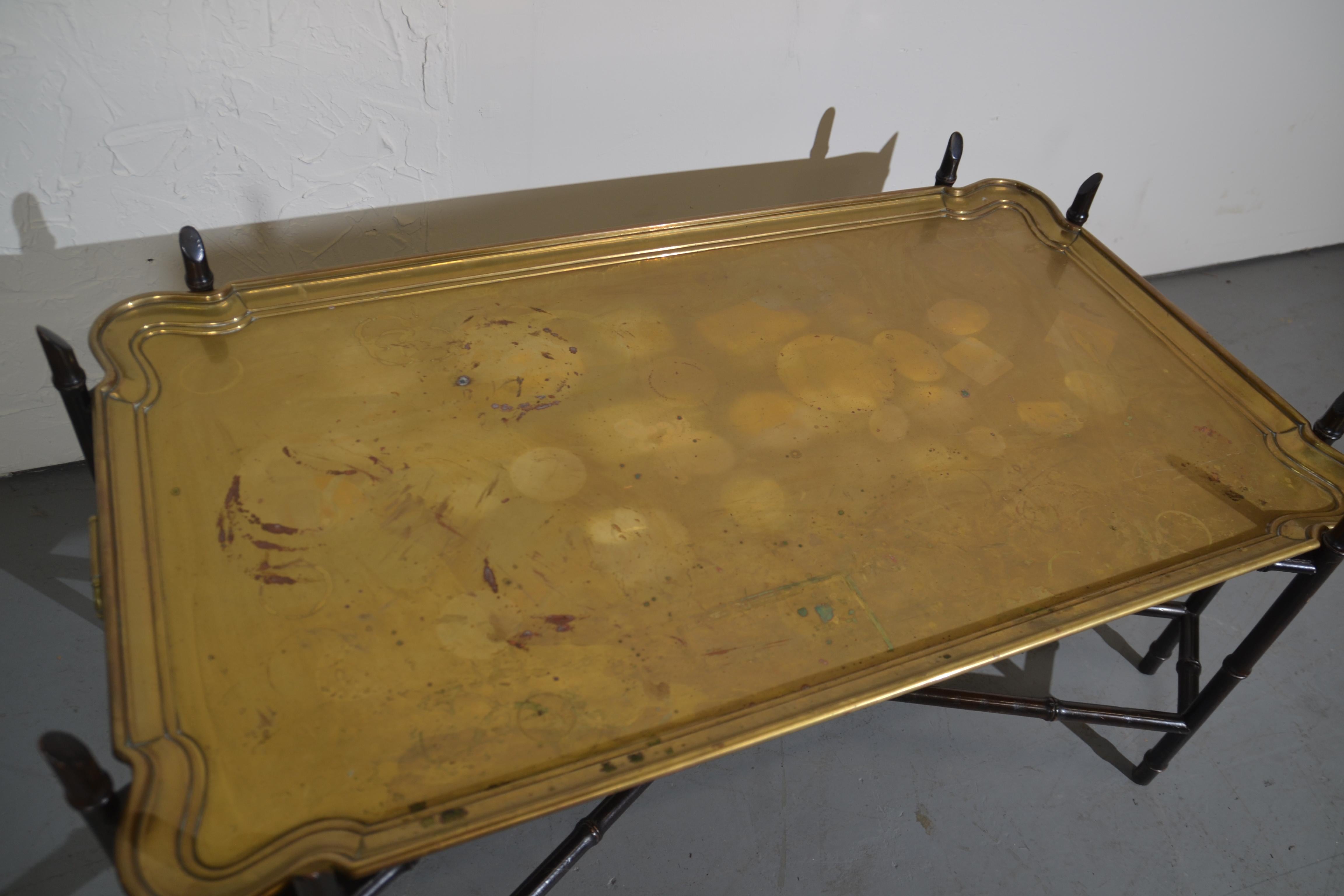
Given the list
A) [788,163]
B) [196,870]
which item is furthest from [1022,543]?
[788,163]

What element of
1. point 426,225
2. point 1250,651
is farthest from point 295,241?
point 1250,651

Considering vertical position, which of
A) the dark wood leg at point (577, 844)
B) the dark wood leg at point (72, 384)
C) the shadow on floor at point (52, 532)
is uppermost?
the dark wood leg at point (72, 384)

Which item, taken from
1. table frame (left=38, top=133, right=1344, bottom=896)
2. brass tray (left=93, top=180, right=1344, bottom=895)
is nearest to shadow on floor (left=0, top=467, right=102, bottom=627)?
table frame (left=38, top=133, right=1344, bottom=896)

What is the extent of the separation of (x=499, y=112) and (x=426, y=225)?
0.32 m

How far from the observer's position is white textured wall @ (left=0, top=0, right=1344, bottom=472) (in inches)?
60.9

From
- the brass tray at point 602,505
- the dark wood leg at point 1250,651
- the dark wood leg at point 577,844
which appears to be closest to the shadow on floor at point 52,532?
the brass tray at point 602,505

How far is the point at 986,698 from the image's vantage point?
161 cm

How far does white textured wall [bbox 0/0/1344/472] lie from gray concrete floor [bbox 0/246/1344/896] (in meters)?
0.62

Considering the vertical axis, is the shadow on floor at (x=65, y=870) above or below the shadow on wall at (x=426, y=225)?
below

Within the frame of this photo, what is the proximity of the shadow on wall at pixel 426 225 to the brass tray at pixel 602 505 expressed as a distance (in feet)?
0.98

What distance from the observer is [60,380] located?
116cm

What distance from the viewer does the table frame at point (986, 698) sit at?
32.5 inches

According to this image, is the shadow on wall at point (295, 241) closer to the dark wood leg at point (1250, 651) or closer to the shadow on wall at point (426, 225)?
the shadow on wall at point (426, 225)

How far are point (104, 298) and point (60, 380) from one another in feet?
2.50
